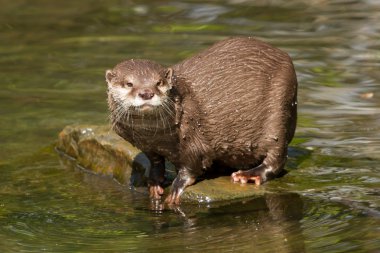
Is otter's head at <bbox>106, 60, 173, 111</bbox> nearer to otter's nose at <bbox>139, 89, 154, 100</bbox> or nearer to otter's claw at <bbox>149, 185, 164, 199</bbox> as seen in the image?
otter's nose at <bbox>139, 89, 154, 100</bbox>

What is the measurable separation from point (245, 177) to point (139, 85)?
3.33 feet

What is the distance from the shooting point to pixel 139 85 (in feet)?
19.8

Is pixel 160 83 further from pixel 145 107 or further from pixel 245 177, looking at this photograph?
pixel 245 177

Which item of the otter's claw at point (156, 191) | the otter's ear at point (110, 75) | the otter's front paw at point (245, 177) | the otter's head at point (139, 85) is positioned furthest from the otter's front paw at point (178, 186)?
the otter's ear at point (110, 75)

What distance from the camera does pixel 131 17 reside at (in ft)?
43.0

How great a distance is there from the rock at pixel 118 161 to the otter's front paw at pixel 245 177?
0.04m

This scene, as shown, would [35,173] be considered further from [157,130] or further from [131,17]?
[131,17]

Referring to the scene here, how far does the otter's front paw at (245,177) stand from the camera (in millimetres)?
6641

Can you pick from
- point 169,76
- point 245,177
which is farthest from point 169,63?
point 169,76

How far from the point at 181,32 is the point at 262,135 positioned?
542 centimetres

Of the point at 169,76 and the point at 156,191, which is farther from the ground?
the point at 169,76

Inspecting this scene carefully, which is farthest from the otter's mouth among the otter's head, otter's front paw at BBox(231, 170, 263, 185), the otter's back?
otter's front paw at BBox(231, 170, 263, 185)

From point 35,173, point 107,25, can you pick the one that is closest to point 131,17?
point 107,25

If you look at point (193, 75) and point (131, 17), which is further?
point (131, 17)
